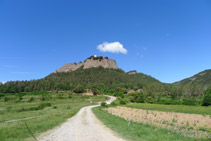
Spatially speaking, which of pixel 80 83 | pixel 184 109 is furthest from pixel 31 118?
pixel 80 83

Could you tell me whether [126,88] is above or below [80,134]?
above

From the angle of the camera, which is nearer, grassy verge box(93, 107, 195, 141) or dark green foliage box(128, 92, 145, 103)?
grassy verge box(93, 107, 195, 141)

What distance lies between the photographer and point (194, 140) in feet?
38.2

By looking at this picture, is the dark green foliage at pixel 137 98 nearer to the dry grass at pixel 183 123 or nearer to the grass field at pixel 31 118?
the grass field at pixel 31 118

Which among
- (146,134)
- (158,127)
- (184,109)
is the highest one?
(146,134)

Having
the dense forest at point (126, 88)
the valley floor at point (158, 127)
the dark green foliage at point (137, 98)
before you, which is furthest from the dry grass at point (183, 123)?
the dark green foliage at point (137, 98)

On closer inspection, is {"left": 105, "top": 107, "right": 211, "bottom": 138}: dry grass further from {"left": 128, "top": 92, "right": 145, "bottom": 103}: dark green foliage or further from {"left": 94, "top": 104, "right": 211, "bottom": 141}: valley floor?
{"left": 128, "top": 92, "right": 145, "bottom": 103}: dark green foliage

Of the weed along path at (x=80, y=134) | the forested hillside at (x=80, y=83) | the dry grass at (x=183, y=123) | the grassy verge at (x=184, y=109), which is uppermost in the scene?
the forested hillside at (x=80, y=83)

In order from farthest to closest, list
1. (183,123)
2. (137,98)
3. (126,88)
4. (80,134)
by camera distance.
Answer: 1. (126,88)
2. (137,98)
3. (183,123)
4. (80,134)

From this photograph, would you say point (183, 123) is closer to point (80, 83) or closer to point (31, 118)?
point (31, 118)

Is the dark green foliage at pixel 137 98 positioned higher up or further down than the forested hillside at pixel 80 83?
further down

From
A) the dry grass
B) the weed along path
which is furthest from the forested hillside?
the weed along path

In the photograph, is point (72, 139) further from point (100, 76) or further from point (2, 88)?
point (100, 76)

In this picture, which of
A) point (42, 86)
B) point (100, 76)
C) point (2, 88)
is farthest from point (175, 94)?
point (2, 88)
